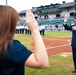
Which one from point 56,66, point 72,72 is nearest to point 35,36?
point 72,72

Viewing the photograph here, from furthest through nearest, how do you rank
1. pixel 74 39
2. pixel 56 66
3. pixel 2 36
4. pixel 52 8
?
pixel 52 8 < pixel 56 66 < pixel 74 39 < pixel 2 36

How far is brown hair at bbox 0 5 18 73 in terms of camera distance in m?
1.89

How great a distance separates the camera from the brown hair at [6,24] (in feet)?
6.22

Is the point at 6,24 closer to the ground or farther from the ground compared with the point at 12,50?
farther from the ground

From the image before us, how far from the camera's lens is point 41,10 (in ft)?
245

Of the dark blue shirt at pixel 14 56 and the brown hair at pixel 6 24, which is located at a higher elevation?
the brown hair at pixel 6 24

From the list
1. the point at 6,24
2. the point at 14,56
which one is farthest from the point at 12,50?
the point at 6,24

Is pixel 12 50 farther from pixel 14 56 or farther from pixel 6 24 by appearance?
pixel 6 24

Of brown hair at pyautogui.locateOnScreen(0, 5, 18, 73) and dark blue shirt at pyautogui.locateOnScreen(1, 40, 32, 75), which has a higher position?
brown hair at pyautogui.locateOnScreen(0, 5, 18, 73)

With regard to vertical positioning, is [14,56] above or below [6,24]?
below

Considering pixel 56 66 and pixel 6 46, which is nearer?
pixel 6 46

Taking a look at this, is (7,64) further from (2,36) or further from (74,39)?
(74,39)

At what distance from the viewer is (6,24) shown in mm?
1899

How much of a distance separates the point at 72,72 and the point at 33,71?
52.0 inches
